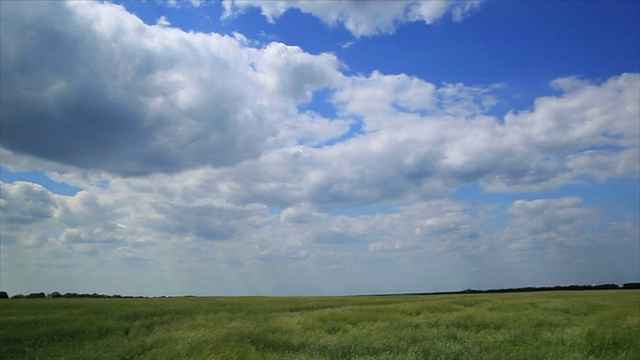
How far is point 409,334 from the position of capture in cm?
2530

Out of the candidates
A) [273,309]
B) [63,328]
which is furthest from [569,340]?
[273,309]

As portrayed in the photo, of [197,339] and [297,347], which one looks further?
[297,347]

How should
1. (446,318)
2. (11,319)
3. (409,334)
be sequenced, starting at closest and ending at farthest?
(409,334)
(11,319)
(446,318)

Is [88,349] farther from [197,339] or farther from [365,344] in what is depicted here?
[365,344]

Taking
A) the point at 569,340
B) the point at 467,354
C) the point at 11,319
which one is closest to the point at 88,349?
the point at 11,319

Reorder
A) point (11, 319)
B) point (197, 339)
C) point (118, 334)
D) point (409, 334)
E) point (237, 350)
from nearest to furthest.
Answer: point (237, 350)
point (197, 339)
point (409, 334)
point (118, 334)
point (11, 319)

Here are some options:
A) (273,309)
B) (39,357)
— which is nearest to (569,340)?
(39,357)

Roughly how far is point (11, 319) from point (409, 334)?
23.8m

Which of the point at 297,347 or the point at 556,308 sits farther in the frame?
the point at 556,308

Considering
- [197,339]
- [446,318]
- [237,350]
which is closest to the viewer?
[237,350]

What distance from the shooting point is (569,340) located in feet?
83.6

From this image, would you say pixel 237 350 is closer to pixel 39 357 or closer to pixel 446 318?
pixel 39 357

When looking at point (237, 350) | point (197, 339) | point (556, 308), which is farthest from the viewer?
point (556, 308)

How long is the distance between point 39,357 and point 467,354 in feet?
54.9
